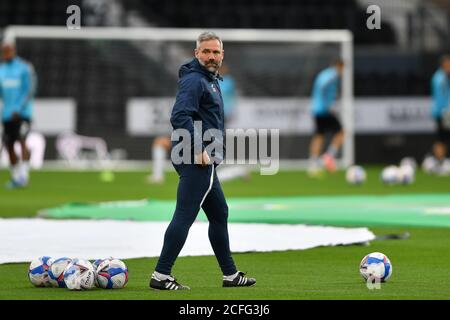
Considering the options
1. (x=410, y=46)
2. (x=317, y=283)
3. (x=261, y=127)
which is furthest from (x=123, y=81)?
(x=317, y=283)

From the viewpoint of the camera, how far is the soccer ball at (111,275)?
9.01m

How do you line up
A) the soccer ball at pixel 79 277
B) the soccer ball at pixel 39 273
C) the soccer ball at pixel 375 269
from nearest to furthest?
the soccer ball at pixel 79 277, the soccer ball at pixel 39 273, the soccer ball at pixel 375 269

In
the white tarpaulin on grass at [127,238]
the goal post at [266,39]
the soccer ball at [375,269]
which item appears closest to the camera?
the soccer ball at [375,269]

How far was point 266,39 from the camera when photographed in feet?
107

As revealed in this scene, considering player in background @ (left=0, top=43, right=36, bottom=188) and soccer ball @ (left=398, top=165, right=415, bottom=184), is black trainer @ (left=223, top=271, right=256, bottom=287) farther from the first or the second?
soccer ball @ (left=398, top=165, right=415, bottom=184)

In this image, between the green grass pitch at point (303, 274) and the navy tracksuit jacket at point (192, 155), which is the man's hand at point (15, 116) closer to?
the green grass pitch at point (303, 274)

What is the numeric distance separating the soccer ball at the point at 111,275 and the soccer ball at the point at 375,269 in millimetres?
1763

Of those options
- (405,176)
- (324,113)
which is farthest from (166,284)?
(324,113)

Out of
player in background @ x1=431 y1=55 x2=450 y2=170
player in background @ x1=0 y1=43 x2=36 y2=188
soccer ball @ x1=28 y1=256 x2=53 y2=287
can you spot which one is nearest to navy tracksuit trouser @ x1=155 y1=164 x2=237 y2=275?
soccer ball @ x1=28 y1=256 x2=53 y2=287

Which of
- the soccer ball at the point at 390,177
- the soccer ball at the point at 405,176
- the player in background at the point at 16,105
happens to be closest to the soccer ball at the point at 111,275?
the player in background at the point at 16,105

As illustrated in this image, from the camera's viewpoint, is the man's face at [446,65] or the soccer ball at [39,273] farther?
the man's face at [446,65]

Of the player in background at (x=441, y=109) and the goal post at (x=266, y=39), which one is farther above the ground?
the goal post at (x=266, y=39)

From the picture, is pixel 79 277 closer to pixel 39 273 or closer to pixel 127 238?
pixel 39 273
